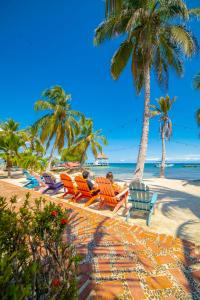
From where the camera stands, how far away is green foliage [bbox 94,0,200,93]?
8484mm

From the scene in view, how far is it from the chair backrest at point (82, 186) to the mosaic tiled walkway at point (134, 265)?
2182mm

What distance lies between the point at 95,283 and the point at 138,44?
10396 millimetres

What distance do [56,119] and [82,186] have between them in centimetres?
1524

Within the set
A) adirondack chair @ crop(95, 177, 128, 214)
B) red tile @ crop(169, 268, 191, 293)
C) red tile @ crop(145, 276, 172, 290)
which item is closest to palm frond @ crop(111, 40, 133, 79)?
adirondack chair @ crop(95, 177, 128, 214)

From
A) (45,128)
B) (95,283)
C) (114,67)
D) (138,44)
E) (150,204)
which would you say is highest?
(138,44)

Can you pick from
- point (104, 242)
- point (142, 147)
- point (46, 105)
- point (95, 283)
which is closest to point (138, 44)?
point (142, 147)

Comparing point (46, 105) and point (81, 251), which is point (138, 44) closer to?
point (81, 251)

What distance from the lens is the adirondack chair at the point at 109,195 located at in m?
A: 5.52

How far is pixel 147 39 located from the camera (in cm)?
861

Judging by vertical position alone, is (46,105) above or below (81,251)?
above

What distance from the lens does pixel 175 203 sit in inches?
267

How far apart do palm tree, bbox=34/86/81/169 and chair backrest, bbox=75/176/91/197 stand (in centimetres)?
1377

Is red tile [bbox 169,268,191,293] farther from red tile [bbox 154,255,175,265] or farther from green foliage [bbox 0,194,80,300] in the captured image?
green foliage [bbox 0,194,80,300]

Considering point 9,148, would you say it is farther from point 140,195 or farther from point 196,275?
point 196,275
